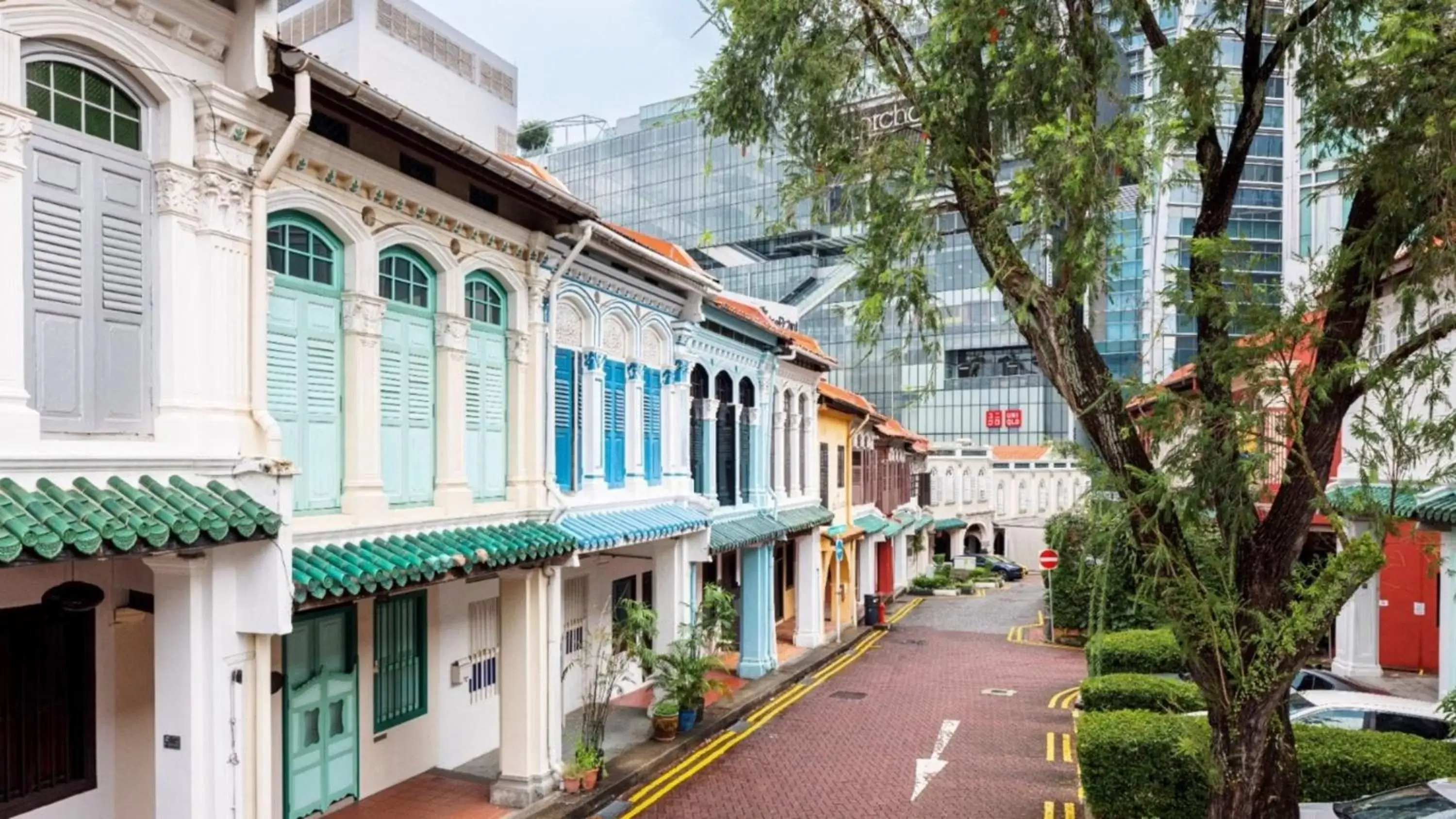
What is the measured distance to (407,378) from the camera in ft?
31.2

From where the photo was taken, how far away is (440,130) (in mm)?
8586

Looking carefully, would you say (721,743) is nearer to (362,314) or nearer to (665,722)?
(665,722)

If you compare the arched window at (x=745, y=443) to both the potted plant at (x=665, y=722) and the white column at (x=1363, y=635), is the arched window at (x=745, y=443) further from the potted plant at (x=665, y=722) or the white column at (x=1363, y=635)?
the white column at (x=1363, y=635)

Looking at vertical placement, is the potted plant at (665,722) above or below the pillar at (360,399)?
below

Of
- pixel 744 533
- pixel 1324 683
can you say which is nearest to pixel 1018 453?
pixel 744 533

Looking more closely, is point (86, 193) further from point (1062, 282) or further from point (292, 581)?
point (1062, 282)

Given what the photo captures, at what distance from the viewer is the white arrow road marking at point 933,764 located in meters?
12.8

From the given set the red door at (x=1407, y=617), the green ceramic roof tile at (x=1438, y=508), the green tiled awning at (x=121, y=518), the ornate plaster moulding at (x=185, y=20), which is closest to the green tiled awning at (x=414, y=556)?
the green tiled awning at (x=121, y=518)

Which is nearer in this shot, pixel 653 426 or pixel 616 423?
pixel 616 423

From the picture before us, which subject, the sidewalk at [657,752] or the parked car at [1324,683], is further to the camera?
the parked car at [1324,683]

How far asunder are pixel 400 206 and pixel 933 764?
1057cm

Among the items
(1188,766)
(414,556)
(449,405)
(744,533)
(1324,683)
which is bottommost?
(1324,683)

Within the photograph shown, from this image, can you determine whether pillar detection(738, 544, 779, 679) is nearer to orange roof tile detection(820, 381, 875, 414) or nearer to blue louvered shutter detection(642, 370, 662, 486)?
blue louvered shutter detection(642, 370, 662, 486)

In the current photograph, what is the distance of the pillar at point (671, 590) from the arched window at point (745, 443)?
3.84 meters
